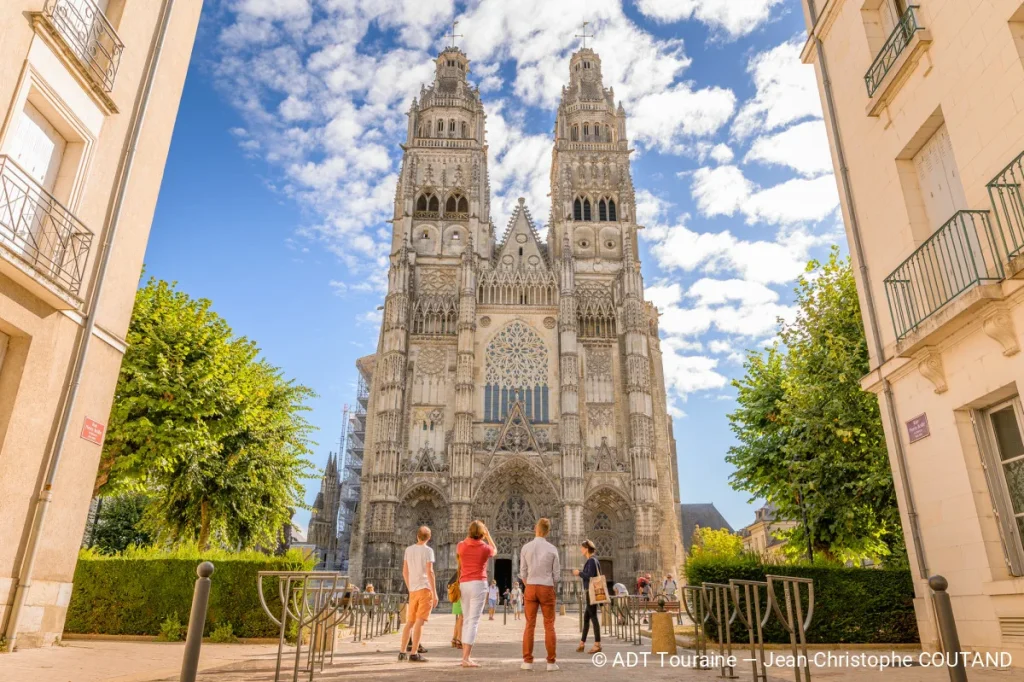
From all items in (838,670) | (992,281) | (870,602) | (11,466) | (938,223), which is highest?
(938,223)

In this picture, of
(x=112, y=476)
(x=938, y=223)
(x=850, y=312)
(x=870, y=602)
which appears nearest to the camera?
(x=938, y=223)

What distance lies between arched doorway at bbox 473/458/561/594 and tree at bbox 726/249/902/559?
61.8 feet

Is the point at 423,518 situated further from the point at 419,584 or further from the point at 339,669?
the point at 339,669

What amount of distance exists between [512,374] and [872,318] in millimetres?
28322

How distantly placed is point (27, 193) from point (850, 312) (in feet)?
46.0

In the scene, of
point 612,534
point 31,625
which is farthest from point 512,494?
point 31,625

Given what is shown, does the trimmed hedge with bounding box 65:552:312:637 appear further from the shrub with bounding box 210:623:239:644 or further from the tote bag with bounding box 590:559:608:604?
the tote bag with bounding box 590:559:608:604

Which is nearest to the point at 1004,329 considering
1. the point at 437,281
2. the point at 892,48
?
the point at 892,48

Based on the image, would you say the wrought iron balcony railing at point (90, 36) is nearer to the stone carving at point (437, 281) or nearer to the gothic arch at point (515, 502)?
the gothic arch at point (515, 502)

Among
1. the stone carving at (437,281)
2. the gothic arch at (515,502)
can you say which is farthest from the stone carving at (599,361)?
the stone carving at (437,281)

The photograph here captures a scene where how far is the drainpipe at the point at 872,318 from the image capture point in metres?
8.21

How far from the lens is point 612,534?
34.8 metres

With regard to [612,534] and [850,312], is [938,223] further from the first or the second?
[612,534]

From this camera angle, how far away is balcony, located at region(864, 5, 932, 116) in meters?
8.16
